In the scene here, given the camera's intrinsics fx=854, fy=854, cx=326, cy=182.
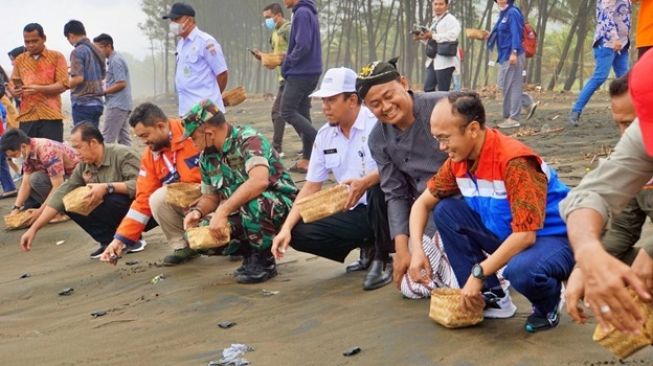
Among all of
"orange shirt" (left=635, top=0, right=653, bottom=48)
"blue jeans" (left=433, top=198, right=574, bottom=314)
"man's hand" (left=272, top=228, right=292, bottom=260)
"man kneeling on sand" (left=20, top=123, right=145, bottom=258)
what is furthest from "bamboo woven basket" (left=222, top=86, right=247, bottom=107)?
"blue jeans" (left=433, top=198, right=574, bottom=314)

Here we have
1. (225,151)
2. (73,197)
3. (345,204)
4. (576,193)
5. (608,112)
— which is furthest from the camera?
(608,112)

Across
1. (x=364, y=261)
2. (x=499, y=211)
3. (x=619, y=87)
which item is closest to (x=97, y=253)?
(x=364, y=261)

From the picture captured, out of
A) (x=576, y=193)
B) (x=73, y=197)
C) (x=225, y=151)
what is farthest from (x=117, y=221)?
(x=576, y=193)

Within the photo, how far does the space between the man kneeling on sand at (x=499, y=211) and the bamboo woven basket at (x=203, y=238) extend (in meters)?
1.46

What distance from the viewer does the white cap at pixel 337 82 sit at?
4.37 m

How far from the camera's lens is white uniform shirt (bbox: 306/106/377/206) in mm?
4508

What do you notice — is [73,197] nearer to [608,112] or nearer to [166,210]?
[166,210]

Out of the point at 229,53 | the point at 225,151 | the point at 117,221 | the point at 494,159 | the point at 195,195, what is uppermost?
the point at 494,159

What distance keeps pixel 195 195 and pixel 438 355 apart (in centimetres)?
237

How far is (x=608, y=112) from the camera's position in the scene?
11.3 m

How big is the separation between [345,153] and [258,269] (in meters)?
0.89

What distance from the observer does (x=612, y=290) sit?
1.79 metres

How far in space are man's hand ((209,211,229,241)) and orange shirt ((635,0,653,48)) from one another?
8.40ft

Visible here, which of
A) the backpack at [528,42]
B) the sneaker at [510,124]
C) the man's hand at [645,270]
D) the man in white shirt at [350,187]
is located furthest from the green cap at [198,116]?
the backpack at [528,42]
